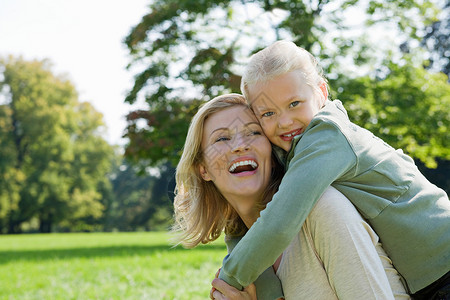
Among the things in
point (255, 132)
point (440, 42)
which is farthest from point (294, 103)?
point (440, 42)

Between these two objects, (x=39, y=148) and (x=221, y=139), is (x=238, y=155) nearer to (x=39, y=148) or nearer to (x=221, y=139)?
(x=221, y=139)

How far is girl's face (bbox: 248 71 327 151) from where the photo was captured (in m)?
2.40

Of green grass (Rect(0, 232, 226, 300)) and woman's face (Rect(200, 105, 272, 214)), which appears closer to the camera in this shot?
woman's face (Rect(200, 105, 272, 214))

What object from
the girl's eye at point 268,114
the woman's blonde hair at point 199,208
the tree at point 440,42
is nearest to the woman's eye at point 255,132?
the girl's eye at point 268,114

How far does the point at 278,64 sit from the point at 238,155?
1.65 ft

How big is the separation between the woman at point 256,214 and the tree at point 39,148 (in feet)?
104

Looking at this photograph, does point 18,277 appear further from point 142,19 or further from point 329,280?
point 142,19

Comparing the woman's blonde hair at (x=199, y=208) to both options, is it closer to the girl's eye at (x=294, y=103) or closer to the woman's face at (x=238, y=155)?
the woman's face at (x=238, y=155)

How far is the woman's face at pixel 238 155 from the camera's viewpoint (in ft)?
8.25

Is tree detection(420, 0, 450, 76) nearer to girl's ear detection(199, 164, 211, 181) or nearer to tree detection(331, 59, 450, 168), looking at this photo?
tree detection(331, 59, 450, 168)

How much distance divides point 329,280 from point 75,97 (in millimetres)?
35782

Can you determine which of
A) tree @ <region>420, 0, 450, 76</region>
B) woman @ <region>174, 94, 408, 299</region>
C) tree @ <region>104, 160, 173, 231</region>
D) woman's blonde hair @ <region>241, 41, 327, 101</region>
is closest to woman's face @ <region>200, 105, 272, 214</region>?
woman @ <region>174, 94, 408, 299</region>

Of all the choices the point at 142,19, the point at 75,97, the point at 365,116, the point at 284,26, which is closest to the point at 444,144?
the point at 365,116

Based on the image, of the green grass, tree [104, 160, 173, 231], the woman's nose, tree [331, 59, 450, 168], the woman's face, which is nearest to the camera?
the woman's nose
